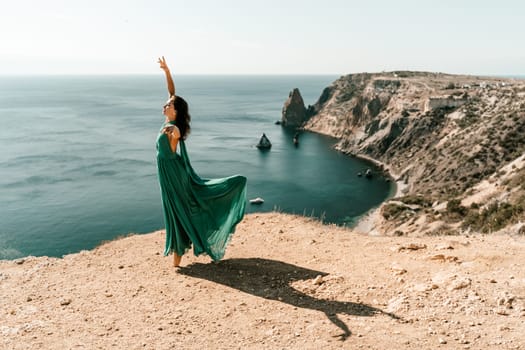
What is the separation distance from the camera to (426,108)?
254 ft

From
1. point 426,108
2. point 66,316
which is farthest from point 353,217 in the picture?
point 66,316

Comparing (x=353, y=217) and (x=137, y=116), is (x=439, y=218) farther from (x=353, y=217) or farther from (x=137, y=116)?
(x=137, y=116)

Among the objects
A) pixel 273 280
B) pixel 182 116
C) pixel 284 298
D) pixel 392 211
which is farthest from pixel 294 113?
pixel 284 298

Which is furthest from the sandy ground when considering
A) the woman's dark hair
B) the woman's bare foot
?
the woman's dark hair

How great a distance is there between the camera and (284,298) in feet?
25.8

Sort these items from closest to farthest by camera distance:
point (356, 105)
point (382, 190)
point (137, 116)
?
point (382, 190), point (356, 105), point (137, 116)

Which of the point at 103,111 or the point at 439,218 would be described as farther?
the point at 103,111

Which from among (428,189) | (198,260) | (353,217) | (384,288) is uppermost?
(384,288)

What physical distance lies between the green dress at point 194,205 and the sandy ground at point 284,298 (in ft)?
2.11

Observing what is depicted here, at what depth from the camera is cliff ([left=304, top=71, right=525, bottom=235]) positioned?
29081mm

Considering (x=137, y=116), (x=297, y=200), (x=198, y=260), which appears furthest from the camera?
(x=137, y=116)

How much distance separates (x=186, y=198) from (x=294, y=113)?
374ft

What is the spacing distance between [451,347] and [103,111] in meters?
147

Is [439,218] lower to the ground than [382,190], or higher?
higher
